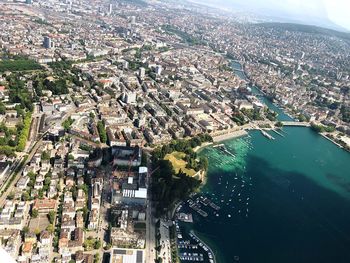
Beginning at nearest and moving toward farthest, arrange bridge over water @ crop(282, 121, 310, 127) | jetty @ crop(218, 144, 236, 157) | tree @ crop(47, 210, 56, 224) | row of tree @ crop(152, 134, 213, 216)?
tree @ crop(47, 210, 56, 224) < row of tree @ crop(152, 134, 213, 216) < jetty @ crop(218, 144, 236, 157) < bridge over water @ crop(282, 121, 310, 127)

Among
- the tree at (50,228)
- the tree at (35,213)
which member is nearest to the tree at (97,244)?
the tree at (50,228)

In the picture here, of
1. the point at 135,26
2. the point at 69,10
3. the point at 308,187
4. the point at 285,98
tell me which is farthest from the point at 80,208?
the point at 69,10

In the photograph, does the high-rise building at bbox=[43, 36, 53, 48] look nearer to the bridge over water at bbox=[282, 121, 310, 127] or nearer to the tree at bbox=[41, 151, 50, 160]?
the tree at bbox=[41, 151, 50, 160]

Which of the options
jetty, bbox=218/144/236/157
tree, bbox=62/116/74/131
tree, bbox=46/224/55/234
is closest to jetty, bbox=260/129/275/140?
jetty, bbox=218/144/236/157

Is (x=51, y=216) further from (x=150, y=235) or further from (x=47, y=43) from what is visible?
(x=47, y=43)

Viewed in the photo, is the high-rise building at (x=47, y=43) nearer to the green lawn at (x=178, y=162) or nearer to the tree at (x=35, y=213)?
the green lawn at (x=178, y=162)

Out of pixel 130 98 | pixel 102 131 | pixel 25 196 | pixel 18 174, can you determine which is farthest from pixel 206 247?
pixel 130 98

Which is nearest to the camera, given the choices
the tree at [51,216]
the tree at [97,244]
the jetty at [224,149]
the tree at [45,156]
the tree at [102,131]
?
the tree at [97,244]

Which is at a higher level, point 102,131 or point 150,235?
point 102,131

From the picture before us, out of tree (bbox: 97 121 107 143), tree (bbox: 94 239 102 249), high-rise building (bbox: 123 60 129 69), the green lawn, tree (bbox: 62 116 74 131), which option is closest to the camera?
tree (bbox: 94 239 102 249)
